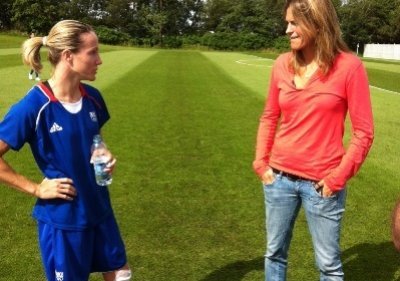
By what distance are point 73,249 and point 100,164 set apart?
0.52 metres

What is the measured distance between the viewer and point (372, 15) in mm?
88438

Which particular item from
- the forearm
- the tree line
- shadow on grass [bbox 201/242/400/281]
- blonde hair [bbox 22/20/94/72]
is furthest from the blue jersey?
the tree line

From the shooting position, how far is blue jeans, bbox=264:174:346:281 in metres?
3.29

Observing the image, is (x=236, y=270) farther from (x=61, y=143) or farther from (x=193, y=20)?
(x=193, y=20)

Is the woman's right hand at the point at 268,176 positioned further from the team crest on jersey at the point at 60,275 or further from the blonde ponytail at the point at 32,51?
the blonde ponytail at the point at 32,51

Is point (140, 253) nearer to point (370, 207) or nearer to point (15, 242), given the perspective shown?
point (15, 242)

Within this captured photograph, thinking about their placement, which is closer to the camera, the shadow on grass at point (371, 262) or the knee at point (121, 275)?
the knee at point (121, 275)

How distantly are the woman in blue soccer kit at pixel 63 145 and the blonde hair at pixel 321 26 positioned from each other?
1232mm

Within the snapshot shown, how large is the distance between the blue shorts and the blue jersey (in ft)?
0.18

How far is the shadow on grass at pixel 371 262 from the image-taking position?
486 centimetres

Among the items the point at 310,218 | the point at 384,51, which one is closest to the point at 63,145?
the point at 310,218

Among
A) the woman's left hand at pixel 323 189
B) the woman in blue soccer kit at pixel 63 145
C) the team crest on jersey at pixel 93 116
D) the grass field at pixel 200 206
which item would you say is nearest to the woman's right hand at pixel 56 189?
the woman in blue soccer kit at pixel 63 145

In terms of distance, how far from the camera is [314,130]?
322cm

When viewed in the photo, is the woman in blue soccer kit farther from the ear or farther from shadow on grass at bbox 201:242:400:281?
shadow on grass at bbox 201:242:400:281
